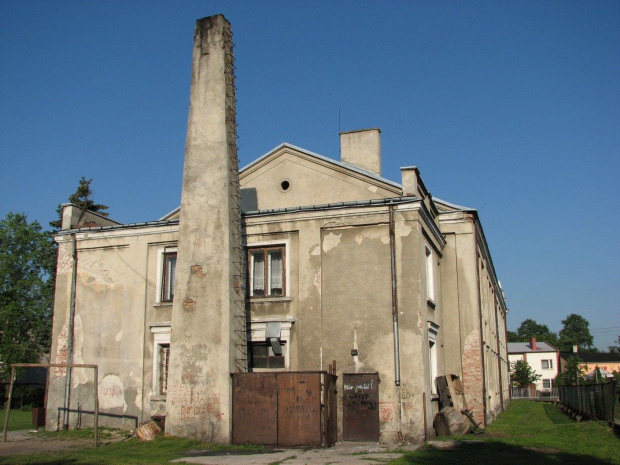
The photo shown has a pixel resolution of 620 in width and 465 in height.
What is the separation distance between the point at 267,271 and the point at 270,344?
2109 mm

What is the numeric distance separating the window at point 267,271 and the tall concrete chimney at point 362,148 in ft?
23.7

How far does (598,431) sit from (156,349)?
12275 millimetres

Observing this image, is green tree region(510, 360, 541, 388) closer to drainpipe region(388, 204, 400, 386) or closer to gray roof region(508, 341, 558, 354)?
gray roof region(508, 341, 558, 354)

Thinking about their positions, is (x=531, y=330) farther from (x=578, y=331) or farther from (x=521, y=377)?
(x=521, y=377)

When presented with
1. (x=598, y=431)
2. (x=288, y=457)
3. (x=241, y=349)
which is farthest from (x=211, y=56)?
(x=598, y=431)

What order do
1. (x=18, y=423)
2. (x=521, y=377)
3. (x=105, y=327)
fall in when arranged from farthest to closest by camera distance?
1. (x=521, y=377)
2. (x=18, y=423)
3. (x=105, y=327)

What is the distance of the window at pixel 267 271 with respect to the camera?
698 inches

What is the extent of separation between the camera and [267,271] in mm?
17875


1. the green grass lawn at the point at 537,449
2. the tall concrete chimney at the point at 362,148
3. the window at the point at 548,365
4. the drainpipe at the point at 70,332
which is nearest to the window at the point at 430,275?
the green grass lawn at the point at 537,449

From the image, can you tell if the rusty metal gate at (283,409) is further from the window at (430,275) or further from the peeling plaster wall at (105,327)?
the window at (430,275)

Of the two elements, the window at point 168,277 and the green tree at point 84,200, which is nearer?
the window at point 168,277

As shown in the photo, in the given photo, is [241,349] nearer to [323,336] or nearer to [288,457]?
[323,336]

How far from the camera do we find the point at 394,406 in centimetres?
1562

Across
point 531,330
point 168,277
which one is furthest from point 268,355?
point 531,330
